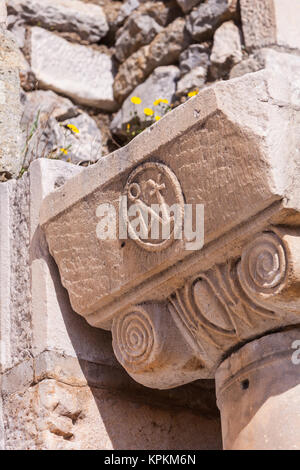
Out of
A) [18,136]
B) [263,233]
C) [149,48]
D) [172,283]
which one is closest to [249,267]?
[263,233]

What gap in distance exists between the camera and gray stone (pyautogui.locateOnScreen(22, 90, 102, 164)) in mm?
4379

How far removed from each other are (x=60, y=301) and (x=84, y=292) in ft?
0.59

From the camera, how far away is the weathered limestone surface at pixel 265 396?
2.52 m

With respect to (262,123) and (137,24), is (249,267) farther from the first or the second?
(137,24)

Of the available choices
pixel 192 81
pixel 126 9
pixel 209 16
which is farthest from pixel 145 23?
pixel 192 81

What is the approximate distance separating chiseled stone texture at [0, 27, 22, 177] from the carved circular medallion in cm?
83

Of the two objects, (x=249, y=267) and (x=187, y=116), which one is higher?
(x=187, y=116)

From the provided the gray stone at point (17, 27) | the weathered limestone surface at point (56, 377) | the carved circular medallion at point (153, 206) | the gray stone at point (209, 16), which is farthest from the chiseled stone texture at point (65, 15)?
the carved circular medallion at point (153, 206)

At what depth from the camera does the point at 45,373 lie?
3.00 meters

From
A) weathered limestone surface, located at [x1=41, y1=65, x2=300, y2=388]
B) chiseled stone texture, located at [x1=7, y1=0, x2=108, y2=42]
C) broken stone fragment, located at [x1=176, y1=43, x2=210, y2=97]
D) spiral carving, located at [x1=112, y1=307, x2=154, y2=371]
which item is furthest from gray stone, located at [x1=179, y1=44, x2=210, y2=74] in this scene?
spiral carving, located at [x1=112, y1=307, x2=154, y2=371]

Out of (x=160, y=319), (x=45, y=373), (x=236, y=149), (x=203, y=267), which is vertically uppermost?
(x=236, y=149)

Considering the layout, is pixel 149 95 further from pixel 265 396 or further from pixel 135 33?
pixel 265 396

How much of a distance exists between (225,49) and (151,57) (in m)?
0.43

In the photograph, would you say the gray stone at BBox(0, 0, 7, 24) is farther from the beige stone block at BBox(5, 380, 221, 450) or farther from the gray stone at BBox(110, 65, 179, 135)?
the beige stone block at BBox(5, 380, 221, 450)
